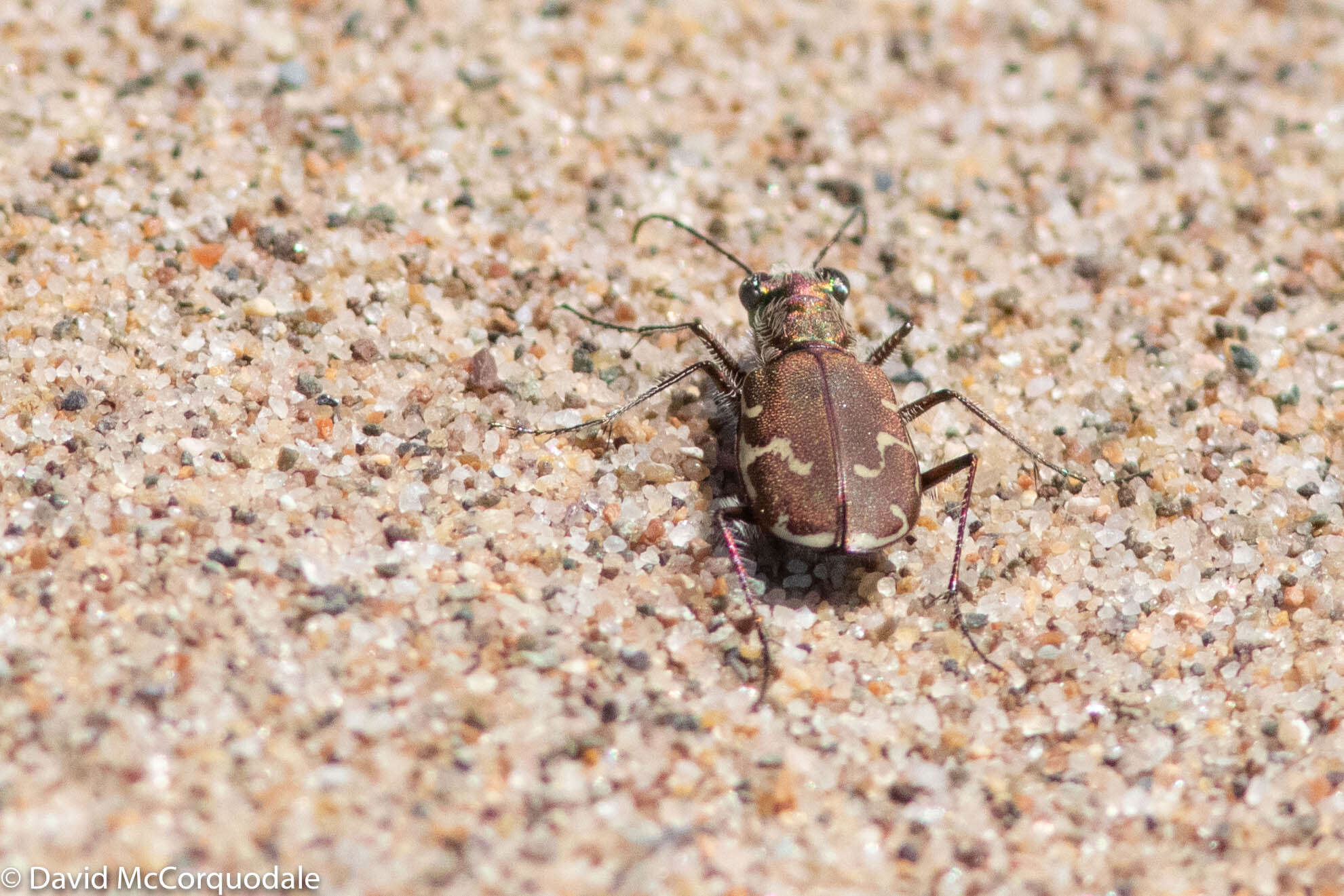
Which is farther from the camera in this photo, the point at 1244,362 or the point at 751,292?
the point at 1244,362

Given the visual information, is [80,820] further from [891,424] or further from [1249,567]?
[1249,567]

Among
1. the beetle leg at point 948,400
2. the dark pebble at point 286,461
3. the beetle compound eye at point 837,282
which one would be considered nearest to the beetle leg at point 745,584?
the beetle leg at point 948,400

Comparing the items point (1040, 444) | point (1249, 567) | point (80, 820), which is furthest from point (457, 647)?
point (1249, 567)

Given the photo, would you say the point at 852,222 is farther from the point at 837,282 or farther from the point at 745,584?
the point at 745,584

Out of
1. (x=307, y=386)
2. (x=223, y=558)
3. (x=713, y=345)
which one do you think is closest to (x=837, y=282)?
(x=713, y=345)

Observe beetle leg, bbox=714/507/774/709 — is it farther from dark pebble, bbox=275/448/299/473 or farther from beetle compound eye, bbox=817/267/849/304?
dark pebble, bbox=275/448/299/473

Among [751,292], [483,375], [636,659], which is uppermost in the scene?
[751,292]

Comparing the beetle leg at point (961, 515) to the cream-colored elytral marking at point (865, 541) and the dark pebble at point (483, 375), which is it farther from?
the dark pebble at point (483, 375)
